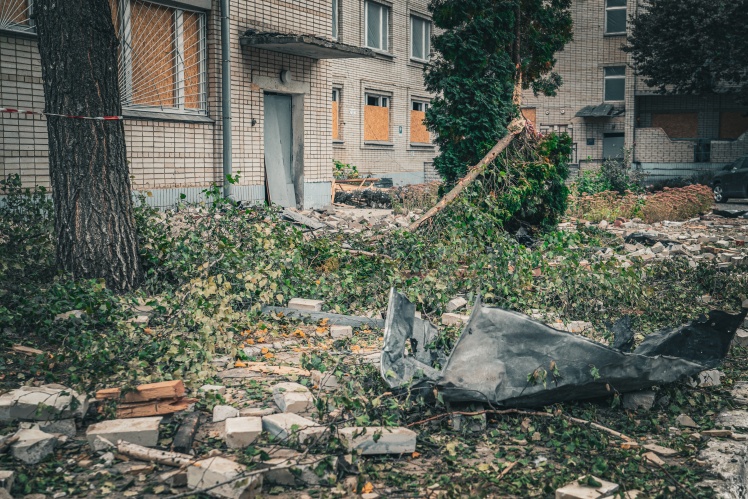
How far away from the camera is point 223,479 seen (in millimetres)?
3285

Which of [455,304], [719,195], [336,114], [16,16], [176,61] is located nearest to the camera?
[455,304]

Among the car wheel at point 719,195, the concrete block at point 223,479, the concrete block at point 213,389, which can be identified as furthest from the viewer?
the car wheel at point 719,195

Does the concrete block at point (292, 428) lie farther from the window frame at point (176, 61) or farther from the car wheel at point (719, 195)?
the car wheel at point (719, 195)

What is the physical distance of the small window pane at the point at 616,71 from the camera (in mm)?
30670

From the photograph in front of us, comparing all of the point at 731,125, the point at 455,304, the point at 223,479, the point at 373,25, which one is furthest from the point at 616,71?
the point at 223,479

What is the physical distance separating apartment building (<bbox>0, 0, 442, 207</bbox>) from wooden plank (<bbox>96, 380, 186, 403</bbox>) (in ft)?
20.6

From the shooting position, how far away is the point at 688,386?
4719 mm

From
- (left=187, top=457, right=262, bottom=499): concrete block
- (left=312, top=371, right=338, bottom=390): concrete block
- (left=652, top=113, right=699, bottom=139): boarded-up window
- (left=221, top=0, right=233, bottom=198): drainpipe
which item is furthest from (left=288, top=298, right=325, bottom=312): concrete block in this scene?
(left=652, top=113, right=699, bottom=139): boarded-up window

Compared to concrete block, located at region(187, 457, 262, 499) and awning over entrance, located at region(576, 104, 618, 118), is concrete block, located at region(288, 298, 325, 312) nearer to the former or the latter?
concrete block, located at region(187, 457, 262, 499)

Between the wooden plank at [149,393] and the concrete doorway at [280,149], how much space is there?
10.3 m

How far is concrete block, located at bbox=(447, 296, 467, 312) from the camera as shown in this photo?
263 inches

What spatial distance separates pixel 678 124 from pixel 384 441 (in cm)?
Answer: 3067

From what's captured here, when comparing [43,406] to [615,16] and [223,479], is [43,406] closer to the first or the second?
[223,479]

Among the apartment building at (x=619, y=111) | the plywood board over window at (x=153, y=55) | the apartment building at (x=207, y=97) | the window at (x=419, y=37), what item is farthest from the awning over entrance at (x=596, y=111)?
the plywood board over window at (x=153, y=55)
